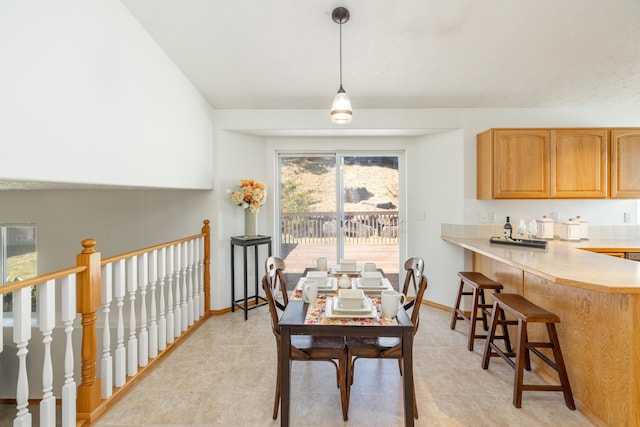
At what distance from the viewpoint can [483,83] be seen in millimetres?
3227

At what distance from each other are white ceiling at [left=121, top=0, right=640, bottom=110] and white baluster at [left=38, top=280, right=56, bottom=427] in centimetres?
195

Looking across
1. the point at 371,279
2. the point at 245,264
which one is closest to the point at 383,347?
the point at 371,279

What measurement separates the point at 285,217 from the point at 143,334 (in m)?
2.35

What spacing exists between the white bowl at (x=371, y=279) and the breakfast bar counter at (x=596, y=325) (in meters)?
1.04

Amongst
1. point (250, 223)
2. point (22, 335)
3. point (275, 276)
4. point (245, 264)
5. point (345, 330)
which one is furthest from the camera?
point (250, 223)

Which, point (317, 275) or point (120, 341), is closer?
point (120, 341)

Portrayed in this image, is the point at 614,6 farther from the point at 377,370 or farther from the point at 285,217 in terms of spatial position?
the point at 285,217

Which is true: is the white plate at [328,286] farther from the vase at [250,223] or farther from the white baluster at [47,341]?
the vase at [250,223]

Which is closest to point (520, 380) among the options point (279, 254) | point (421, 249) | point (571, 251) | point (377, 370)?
point (377, 370)

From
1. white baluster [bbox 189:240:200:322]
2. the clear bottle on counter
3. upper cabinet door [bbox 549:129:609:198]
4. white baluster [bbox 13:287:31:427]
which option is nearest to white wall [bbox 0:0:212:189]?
white baluster [bbox 13:287:31:427]

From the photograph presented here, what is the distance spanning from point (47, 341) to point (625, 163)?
516 centimetres

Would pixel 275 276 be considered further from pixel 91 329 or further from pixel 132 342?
pixel 91 329

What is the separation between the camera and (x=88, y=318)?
6.44 feet

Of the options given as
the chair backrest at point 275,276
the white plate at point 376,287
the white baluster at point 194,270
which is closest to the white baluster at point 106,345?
the chair backrest at point 275,276
